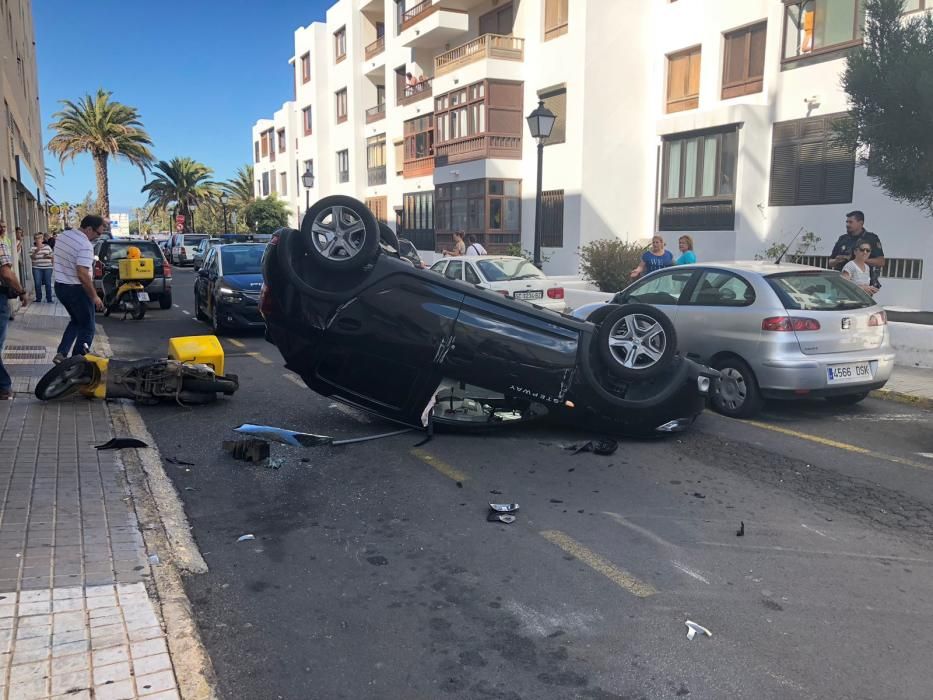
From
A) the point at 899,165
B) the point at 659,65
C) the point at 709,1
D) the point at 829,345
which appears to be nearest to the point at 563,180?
the point at 659,65

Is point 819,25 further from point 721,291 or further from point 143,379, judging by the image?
point 143,379

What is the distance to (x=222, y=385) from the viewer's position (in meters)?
8.12

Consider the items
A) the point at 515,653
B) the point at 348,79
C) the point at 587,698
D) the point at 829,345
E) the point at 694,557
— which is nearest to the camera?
the point at 587,698

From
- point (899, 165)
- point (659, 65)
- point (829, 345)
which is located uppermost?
point (659, 65)

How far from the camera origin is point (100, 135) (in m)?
43.5

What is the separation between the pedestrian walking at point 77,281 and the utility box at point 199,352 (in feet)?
3.60

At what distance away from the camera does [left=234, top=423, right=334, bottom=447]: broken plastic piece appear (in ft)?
21.5

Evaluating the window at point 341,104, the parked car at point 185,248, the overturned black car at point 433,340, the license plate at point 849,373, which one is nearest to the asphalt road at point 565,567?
the overturned black car at point 433,340

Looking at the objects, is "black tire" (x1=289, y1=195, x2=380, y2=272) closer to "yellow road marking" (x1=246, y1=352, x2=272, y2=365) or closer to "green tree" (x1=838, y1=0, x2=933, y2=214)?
"yellow road marking" (x1=246, y1=352, x2=272, y2=365)

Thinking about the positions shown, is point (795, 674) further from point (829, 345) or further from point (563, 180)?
point (563, 180)

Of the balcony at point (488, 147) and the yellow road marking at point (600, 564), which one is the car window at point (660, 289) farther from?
the balcony at point (488, 147)

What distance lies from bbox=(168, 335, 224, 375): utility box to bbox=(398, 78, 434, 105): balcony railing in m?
Answer: 27.2

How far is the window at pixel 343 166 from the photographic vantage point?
44.5 m

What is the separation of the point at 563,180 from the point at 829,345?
18.8 m
